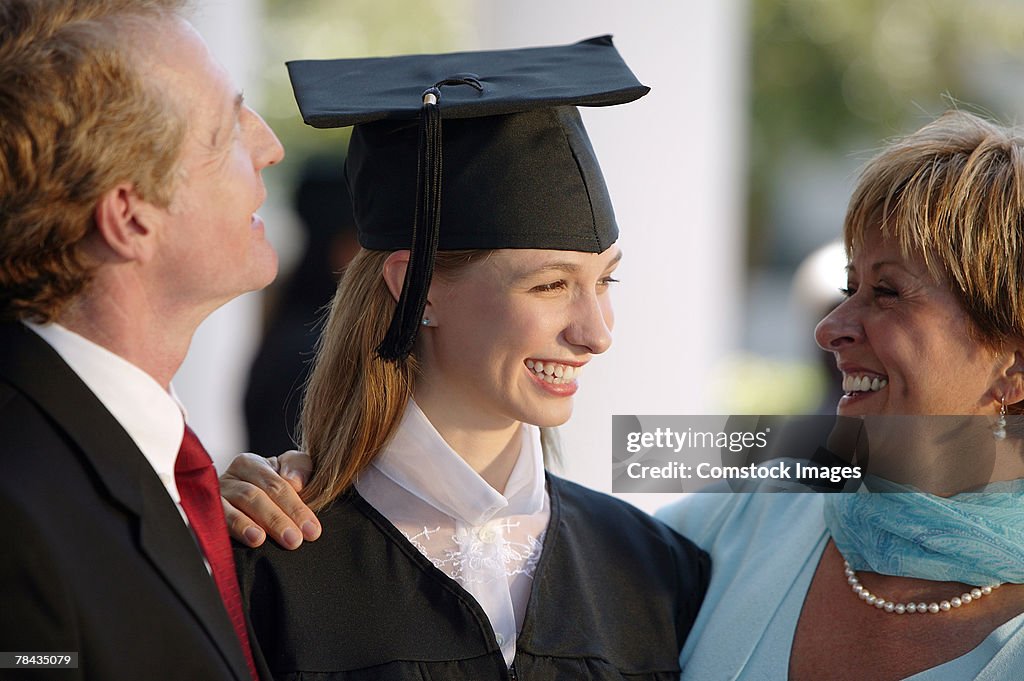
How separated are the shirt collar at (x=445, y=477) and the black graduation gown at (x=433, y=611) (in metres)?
0.09

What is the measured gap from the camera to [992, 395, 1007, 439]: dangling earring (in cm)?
241

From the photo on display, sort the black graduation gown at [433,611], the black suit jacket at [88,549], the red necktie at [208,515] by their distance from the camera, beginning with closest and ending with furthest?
the black suit jacket at [88,549] < the red necktie at [208,515] < the black graduation gown at [433,611]

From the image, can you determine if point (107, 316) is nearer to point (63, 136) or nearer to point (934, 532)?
point (63, 136)

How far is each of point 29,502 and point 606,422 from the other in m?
2.50

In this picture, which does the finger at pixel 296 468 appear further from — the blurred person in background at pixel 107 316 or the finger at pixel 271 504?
the blurred person in background at pixel 107 316

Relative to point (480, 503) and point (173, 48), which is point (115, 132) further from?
point (480, 503)

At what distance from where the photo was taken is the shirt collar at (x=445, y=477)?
8.02ft

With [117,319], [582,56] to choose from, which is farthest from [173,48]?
[582,56]

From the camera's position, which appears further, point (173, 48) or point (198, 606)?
point (173, 48)

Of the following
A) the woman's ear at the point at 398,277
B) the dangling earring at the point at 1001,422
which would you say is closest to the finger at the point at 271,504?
the woman's ear at the point at 398,277

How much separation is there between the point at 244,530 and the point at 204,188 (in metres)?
0.67

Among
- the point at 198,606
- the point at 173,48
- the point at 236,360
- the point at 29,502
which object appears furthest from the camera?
the point at 236,360

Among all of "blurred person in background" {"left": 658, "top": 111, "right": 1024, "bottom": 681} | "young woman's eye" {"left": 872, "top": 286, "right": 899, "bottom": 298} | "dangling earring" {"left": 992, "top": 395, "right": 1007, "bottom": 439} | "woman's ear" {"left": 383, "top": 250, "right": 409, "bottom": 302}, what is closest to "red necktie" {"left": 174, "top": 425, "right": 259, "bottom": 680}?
"woman's ear" {"left": 383, "top": 250, "right": 409, "bottom": 302}

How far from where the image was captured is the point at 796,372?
1204 centimetres
